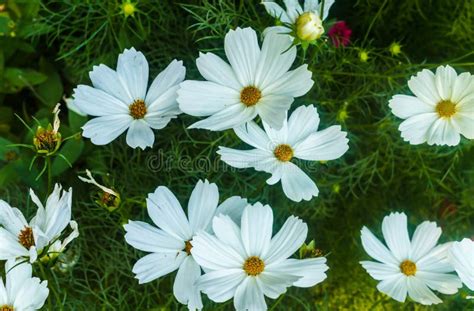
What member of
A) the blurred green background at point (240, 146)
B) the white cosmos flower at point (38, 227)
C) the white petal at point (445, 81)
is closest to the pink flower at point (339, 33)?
the blurred green background at point (240, 146)

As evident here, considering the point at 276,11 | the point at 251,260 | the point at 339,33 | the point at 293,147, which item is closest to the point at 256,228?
the point at 251,260

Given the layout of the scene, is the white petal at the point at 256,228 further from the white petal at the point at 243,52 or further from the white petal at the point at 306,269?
the white petal at the point at 243,52

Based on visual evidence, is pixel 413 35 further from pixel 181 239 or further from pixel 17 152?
pixel 17 152

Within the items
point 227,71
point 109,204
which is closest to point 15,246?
point 109,204

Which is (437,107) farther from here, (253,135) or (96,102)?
(96,102)

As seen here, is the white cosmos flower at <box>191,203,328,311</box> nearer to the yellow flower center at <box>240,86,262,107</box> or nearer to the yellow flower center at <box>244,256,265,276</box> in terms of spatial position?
the yellow flower center at <box>244,256,265,276</box>
